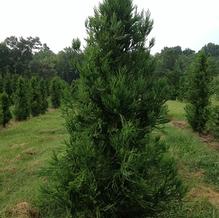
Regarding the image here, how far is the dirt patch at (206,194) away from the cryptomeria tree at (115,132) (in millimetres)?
4091

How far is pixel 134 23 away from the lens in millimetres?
7953

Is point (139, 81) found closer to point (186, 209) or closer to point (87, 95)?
point (87, 95)

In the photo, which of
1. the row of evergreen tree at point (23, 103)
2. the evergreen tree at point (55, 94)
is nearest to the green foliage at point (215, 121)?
the row of evergreen tree at point (23, 103)

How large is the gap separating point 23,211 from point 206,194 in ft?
19.1

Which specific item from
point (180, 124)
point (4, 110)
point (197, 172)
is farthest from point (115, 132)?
point (4, 110)

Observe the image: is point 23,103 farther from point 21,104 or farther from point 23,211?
point 23,211

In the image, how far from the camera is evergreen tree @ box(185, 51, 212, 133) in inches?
934

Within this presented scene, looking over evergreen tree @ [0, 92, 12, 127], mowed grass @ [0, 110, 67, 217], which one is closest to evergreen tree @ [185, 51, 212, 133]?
mowed grass @ [0, 110, 67, 217]

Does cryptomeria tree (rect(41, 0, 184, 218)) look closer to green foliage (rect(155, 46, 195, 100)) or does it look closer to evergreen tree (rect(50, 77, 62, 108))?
green foliage (rect(155, 46, 195, 100))

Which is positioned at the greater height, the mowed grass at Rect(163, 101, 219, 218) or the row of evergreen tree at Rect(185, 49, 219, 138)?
the row of evergreen tree at Rect(185, 49, 219, 138)

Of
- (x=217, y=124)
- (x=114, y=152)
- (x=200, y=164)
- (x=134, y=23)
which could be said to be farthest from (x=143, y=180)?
(x=217, y=124)

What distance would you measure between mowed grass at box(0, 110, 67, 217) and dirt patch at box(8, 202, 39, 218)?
12.5 inches

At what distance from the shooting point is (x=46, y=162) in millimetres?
13734

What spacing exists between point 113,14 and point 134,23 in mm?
573
